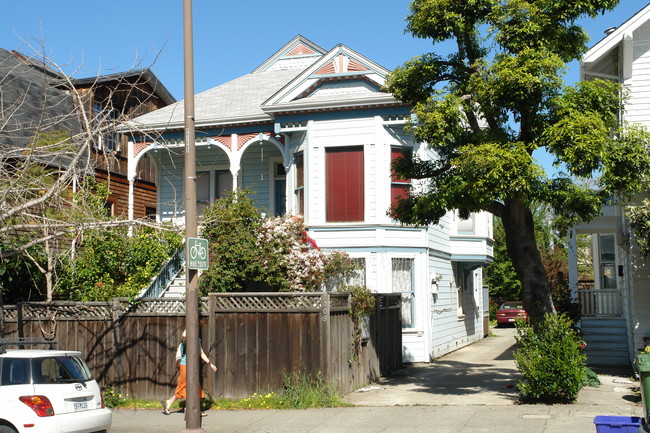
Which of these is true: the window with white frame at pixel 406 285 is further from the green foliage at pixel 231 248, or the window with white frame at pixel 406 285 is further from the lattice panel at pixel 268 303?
the lattice panel at pixel 268 303

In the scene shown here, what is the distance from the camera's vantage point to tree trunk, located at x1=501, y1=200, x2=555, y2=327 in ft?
46.6

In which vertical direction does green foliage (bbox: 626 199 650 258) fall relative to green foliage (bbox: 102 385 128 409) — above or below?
above

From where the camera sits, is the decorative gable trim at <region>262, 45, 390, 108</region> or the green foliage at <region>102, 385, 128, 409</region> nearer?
the green foliage at <region>102, 385, 128, 409</region>

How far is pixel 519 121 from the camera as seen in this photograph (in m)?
14.3

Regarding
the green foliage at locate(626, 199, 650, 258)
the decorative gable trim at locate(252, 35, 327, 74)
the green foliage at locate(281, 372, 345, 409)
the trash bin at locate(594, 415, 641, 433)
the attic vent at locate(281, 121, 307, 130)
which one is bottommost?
the green foliage at locate(281, 372, 345, 409)

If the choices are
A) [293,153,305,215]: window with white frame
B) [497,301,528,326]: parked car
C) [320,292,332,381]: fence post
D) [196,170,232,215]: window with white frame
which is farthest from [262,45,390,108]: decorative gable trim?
[497,301,528,326]: parked car

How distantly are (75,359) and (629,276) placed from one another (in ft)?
43.2

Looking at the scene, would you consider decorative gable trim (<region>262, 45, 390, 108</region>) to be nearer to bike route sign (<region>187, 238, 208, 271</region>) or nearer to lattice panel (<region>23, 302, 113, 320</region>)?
lattice panel (<region>23, 302, 113, 320</region>)

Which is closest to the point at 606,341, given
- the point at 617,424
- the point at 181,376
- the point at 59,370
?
the point at 181,376

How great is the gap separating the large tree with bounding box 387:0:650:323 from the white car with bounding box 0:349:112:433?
7.09m

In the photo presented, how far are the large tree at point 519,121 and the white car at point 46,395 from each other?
7087mm

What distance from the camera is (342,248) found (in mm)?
20266

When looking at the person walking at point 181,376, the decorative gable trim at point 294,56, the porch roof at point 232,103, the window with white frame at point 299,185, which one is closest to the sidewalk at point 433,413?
the person walking at point 181,376

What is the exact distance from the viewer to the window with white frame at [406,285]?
20.5 meters
